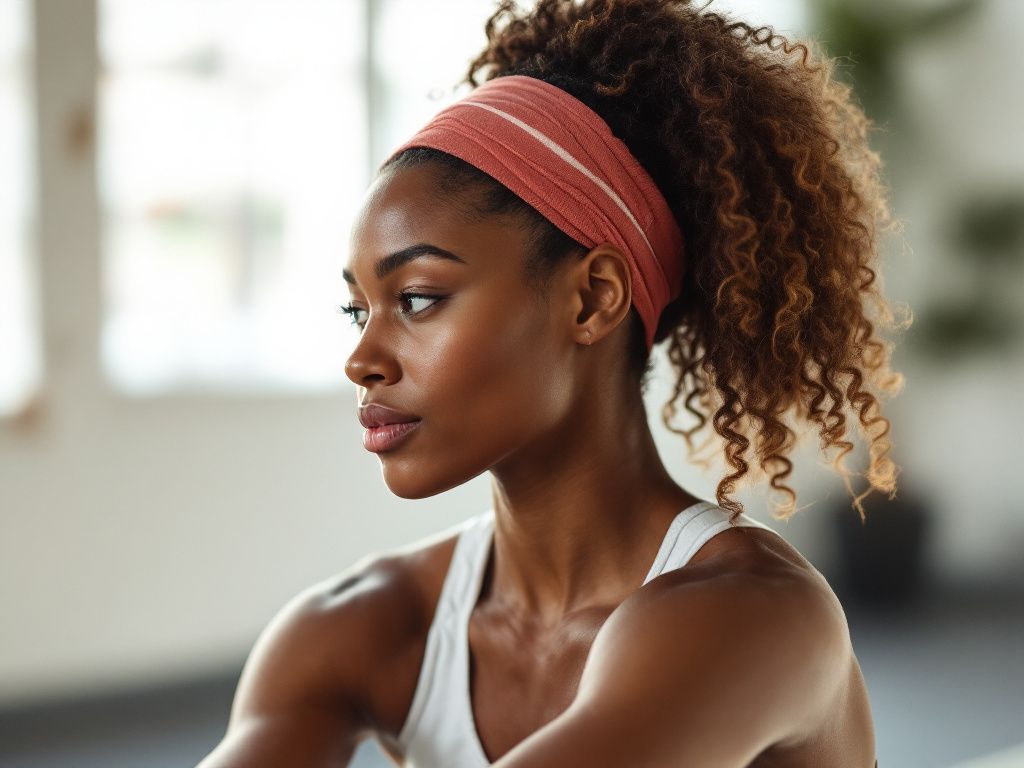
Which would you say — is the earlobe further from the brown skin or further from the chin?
the chin

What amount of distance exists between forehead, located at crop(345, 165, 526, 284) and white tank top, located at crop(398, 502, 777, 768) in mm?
295

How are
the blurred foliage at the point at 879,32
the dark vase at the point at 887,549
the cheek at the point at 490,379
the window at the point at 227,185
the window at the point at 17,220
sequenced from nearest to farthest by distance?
the cheek at the point at 490,379 < the window at the point at 17,220 < the window at the point at 227,185 < the blurred foliage at the point at 879,32 < the dark vase at the point at 887,549

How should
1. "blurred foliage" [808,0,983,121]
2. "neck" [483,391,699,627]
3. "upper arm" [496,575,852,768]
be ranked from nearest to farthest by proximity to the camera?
"upper arm" [496,575,852,768]
"neck" [483,391,699,627]
"blurred foliage" [808,0,983,121]

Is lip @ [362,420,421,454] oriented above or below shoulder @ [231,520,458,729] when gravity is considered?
above

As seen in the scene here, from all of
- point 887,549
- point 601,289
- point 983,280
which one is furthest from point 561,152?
point 887,549

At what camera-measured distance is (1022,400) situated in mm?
4617

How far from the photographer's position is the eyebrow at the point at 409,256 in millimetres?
1070

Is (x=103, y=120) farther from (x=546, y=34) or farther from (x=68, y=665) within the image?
(x=546, y=34)

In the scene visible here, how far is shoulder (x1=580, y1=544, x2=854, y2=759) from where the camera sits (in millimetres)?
891

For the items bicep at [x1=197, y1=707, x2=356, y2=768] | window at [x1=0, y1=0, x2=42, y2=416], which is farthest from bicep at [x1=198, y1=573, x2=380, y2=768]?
window at [x1=0, y1=0, x2=42, y2=416]

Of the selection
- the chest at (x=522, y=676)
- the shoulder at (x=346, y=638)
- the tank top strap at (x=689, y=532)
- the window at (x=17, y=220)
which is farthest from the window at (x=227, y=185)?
the tank top strap at (x=689, y=532)

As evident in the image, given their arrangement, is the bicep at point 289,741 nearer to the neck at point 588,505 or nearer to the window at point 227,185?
the neck at point 588,505

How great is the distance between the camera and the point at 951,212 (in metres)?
4.58

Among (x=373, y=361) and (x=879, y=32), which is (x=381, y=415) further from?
(x=879, y=32)
